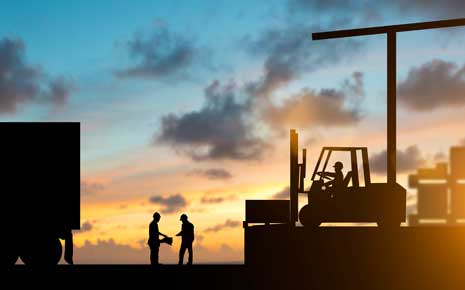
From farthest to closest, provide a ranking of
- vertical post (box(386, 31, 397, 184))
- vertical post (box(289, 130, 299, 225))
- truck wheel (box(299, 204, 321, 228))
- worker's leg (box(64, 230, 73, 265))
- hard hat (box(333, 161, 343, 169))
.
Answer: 1. worker's leg (box(64, 230, 73, 265))
2. vertical post (box(386, 31, 397, 184))
3. hard hat (box(333, 161, 343, 169))
4. truck wheel (box(299, 204, 321, 228))
5. vertical post (box(289, 130, 299, 225))

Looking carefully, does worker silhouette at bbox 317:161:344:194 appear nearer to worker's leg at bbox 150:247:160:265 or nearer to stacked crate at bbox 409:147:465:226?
worker's leg at bbox 150:247:160:265

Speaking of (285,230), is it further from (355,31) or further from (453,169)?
(453,169)

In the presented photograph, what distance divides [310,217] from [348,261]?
1840mm

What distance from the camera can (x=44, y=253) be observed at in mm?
25406

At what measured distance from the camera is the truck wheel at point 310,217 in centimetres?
2253

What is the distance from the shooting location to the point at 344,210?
22.6 meters

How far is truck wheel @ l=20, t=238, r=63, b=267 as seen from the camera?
25.4 m

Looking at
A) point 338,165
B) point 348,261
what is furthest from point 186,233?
point 348,261

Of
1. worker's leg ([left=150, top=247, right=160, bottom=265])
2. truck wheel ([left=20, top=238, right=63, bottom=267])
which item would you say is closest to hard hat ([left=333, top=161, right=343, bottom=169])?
worker's leg ([left=150, top=247, right=160, bottom=265])

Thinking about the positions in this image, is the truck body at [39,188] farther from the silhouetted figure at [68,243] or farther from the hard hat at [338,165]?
the hard hat at [338,165]

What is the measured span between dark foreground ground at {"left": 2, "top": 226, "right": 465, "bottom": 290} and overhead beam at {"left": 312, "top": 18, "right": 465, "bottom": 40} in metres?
6.74

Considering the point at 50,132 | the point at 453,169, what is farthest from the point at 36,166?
the point at 453,169

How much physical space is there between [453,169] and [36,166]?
86582 mm

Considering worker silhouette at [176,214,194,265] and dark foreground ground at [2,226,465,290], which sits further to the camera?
worker silhouette at [176,214,194,265]
